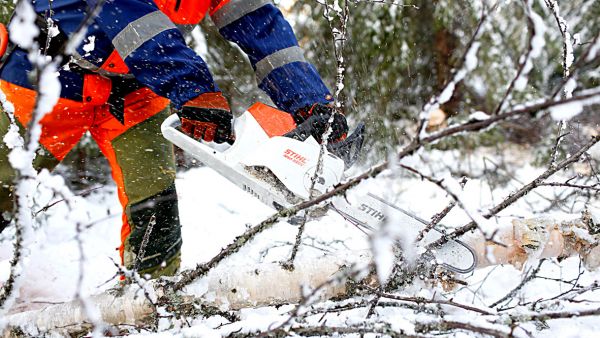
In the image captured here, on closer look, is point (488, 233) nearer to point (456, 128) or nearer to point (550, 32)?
point (456, 128)

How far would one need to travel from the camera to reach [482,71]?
575 cm

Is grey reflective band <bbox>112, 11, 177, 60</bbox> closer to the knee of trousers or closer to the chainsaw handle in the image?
the chainsaw handle

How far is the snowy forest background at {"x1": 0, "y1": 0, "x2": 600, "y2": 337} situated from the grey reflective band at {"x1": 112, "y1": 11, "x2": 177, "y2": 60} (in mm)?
497

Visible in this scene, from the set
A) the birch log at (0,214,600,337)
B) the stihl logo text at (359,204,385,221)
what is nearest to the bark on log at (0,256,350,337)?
the birch log at (0,214,600,337)

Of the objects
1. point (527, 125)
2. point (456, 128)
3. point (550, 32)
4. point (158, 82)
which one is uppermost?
point (550, 32)

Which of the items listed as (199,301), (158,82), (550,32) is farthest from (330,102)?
(550,32)

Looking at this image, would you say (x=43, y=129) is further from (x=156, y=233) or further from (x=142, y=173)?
(x=156, y=233)

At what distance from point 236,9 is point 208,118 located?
0.56 metres

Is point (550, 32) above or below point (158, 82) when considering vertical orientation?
above

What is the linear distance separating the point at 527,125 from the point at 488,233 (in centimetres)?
558

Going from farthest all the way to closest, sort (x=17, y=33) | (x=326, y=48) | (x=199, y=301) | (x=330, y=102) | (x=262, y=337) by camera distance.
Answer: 1. (x=326, y=48)
2. (x=330, y=102)
3. (x=199, y=301)
4. (x=262, y=337)
5. (x=17, y=33)

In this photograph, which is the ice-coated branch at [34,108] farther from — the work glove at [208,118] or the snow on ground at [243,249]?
the work glove at [208,118]

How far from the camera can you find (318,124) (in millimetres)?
1753

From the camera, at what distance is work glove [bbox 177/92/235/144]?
1675mm
